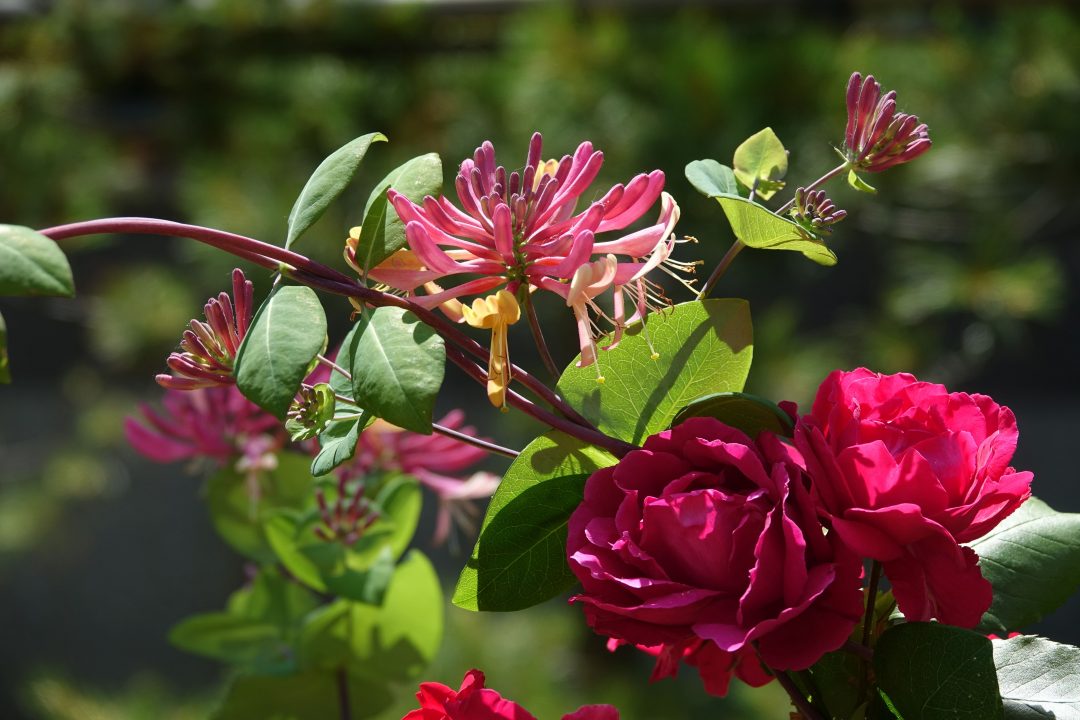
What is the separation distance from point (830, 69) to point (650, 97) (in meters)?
0.18

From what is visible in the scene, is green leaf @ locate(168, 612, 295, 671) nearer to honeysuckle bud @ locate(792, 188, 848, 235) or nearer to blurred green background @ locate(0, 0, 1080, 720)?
honeysuckle bud @ locate(792, 188, 848, 235)

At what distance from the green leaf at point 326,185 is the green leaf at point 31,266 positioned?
5 centimetres

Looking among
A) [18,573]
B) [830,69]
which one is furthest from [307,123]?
[18,573]

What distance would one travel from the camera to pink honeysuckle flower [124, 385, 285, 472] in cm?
35

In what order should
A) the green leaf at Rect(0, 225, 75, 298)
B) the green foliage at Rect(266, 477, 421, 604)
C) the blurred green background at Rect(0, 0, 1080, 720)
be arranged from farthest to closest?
the blurred green background at Rect(0, 0, 1080, 720)
the green foliage at Rect(266, 477, 421, 604)
the green leaf at Rect(0, 225, 75, 298)

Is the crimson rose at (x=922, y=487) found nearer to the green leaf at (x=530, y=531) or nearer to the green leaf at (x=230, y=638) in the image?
the green leaf at (x=530, y=531)

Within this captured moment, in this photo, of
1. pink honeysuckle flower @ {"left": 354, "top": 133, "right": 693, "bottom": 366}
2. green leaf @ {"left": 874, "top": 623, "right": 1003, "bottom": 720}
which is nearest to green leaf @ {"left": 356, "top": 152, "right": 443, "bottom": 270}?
pink honeysuckle flower @ {"left": 354, "top": 133, "right": 693, "bottom": 366}

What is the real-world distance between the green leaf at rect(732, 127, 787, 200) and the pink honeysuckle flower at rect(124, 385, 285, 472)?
7.3 inches

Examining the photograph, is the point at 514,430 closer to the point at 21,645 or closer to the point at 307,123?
the point at 307,123

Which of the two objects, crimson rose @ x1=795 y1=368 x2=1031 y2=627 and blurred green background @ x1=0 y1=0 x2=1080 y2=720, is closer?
crimson rose @ x1=795 y1=368 x2=1031 y2=627

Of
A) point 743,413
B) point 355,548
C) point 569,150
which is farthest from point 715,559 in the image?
point 569,150

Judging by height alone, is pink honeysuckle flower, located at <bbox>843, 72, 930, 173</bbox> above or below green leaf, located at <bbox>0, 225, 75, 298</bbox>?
above

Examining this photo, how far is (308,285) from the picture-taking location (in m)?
0.21

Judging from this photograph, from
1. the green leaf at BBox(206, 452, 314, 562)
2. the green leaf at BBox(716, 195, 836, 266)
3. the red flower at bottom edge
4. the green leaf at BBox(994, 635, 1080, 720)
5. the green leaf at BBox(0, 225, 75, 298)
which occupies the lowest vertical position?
the green leaf at BBox(206, 452, 314, 562)
